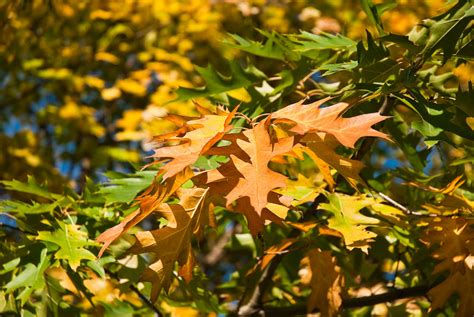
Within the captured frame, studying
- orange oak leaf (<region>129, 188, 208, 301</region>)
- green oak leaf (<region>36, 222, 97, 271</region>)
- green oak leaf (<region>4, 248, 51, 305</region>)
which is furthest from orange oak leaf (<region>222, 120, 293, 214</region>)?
green oak leaf (<region>4, 248, 51, 305</region>)

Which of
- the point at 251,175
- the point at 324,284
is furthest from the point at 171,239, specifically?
the point at 324,284

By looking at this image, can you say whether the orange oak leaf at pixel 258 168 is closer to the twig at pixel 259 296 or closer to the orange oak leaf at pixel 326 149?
the orange oak leaf at pixel 326 149

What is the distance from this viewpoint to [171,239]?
1.05 meters

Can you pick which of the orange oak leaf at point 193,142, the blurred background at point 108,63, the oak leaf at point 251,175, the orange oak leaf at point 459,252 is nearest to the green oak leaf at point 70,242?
the orange oak leaf at point 193,142

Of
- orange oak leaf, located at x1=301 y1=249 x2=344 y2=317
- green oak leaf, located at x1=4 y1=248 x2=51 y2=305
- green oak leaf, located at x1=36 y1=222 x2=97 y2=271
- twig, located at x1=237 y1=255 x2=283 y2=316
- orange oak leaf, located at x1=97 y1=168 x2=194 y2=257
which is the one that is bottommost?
twig, located at x1=237 y1=255 x2=283 y2=316

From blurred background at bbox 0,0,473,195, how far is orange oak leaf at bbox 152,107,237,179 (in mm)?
2874

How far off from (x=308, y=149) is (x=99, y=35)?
13.5 feet

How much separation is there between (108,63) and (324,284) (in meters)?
4.08

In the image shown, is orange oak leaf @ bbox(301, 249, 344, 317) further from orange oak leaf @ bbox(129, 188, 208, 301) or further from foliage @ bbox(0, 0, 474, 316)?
orange oak leaf @ bbox(129, 188, 208, 301)

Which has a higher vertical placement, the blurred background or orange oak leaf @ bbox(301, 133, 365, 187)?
orange oak leaf @ bbox(301, 133, 365, 187)

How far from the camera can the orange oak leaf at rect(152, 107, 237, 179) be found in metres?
0.92

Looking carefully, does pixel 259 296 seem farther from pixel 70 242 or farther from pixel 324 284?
pixel 70 242

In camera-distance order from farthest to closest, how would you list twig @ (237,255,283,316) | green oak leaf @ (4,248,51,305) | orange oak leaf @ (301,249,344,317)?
twig @ (237,255,283,316), orange oak leaf @ (301,249,344,317), green oak leaf @ (4,248,51,305)

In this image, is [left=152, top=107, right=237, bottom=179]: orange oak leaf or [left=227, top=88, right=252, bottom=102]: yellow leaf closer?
[left=152, top=107, right=237, bottom=179]: orange oak leaf
